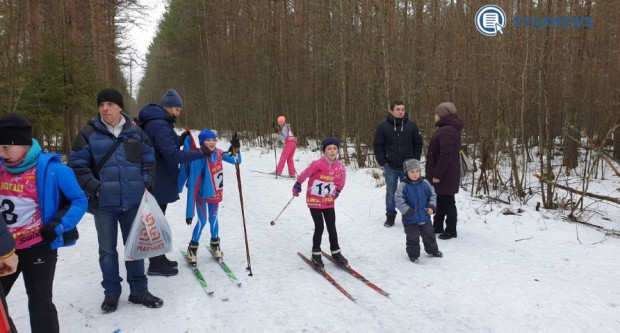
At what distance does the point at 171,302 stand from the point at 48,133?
11.2 meters

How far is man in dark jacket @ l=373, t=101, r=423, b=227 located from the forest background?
2.65 metres

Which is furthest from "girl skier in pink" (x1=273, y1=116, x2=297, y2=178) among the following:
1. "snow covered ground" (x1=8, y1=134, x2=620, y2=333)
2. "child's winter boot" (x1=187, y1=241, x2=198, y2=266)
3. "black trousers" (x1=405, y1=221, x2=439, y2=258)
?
"child's winter boot" (x1=187, y1=241, x2=198, y2=266)

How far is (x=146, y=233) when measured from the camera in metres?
3.61

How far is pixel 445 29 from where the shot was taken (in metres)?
11.6

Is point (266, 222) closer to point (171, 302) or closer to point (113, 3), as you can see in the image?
point (171, 302)

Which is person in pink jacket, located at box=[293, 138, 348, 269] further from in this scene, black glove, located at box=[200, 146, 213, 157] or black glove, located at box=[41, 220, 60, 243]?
black glove, located at box=[41, 220, 60, 243]

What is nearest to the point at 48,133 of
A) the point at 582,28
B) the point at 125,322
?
the point at 125,322

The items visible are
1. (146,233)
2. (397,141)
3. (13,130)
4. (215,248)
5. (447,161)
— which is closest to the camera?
(13,130)

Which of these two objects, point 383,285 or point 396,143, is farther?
point 396,143

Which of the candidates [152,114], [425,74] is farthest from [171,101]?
[425,74]

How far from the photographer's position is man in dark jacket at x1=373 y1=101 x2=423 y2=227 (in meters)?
6.59

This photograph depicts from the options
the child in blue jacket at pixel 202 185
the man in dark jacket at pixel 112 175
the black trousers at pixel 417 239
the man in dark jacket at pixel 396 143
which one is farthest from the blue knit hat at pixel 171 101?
the man in dark jacket at pixel 396 143

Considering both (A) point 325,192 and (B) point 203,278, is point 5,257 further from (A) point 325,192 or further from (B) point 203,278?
(A) point 325,192

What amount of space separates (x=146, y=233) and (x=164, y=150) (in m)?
1.07
